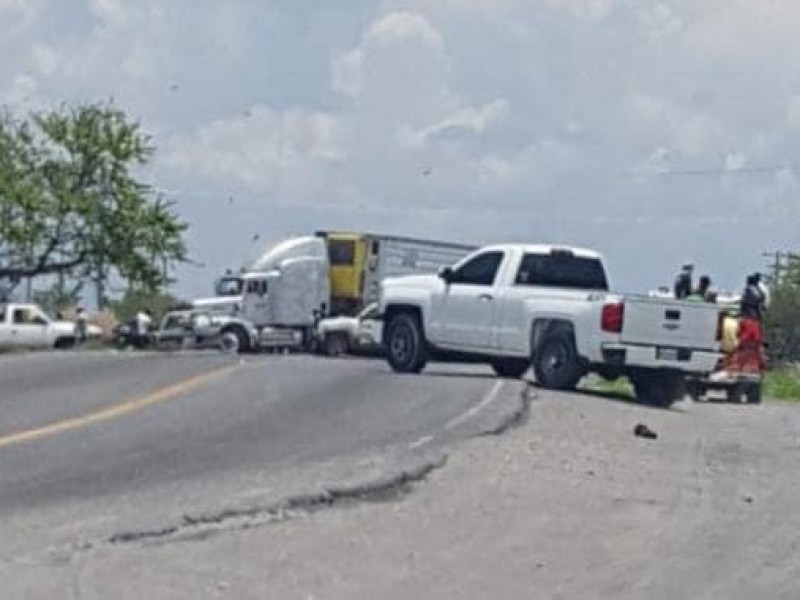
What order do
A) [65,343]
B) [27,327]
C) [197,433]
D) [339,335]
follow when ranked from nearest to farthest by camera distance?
1. [197,433]
2. [339,335]
3. [65,343]
4. [27,327]

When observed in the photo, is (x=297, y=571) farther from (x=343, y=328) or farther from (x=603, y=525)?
(x=343, y=328)

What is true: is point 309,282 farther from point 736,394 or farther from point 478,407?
point 478,407

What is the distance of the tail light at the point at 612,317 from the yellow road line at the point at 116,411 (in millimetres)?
5245

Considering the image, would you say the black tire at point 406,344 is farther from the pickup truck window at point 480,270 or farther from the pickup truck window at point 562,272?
the pickup truck window at point 562,272

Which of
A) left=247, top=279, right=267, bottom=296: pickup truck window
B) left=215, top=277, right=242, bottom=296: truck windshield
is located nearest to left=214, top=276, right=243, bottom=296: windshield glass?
left=215, top=277, right=242, bottom=296: truck windshield

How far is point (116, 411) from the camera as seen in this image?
26.4 metres

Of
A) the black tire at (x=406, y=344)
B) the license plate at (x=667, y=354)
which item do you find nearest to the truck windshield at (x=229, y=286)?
the black tire at (x=406, y=344)

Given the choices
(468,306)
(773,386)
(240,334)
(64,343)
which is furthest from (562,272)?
(64,343)

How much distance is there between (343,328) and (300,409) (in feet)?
135

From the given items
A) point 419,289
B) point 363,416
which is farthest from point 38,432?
point 419,289

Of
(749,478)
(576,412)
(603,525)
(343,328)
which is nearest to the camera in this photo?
(603,525)

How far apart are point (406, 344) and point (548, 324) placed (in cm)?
294

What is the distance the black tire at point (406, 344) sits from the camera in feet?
117

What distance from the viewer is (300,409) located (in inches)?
1065
